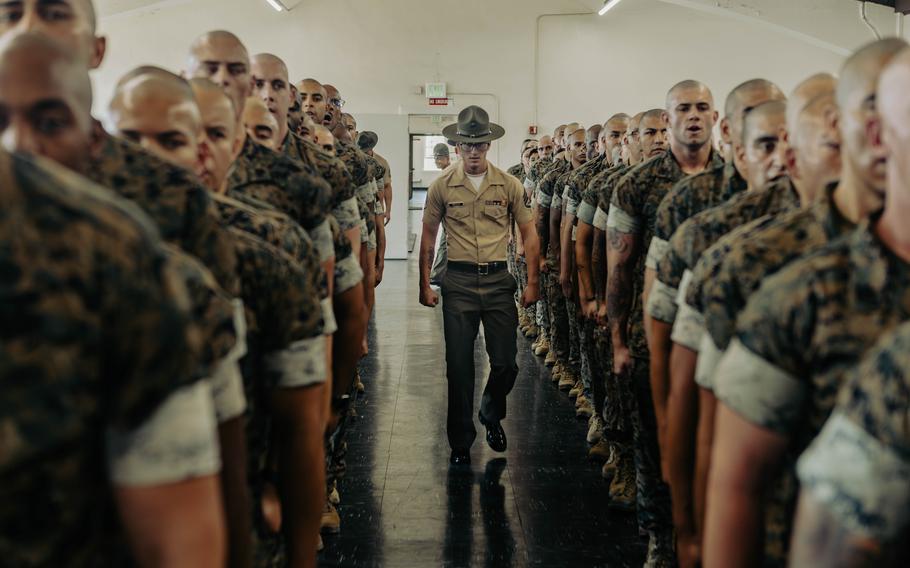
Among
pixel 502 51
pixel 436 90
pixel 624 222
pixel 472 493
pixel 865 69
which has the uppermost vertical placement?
pixel 502 51

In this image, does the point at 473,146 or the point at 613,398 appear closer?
the point at 613,398

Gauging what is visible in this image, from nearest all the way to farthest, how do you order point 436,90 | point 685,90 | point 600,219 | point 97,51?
1. point 97,51
2. point 685,90
3. point 600,219
4. point 436,90

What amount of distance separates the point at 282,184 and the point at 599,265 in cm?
255

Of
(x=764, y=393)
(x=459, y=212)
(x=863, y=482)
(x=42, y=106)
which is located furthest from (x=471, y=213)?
(x=863, y=482)

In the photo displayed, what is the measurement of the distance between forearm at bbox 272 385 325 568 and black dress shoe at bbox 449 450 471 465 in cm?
311

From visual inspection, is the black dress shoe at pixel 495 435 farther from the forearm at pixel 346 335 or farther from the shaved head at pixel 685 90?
the shaved head at pixel 685 90

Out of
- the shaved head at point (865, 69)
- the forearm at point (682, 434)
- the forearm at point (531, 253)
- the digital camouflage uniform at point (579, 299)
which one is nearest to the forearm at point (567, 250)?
the digital camouflage uniform at point (579, 299)

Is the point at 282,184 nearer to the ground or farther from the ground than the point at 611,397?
farther from the ground

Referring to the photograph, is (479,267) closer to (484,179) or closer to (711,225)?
(484,179)

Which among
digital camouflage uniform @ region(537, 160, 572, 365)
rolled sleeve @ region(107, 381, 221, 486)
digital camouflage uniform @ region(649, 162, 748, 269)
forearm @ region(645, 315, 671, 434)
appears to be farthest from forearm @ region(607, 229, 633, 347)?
rolled sleeve @ region(107, 381, 221, 486)

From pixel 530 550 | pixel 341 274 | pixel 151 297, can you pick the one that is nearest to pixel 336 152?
pixel 341 274

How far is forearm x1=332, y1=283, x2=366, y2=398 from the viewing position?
A: 379 cm

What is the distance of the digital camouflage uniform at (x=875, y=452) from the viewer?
1.08m

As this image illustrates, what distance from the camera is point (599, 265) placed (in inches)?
212
